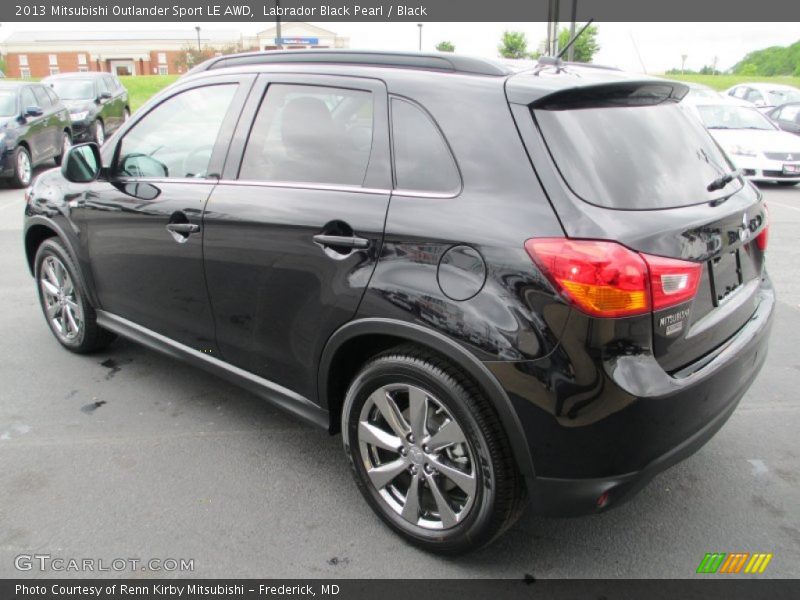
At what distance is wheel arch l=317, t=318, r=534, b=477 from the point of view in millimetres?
2201

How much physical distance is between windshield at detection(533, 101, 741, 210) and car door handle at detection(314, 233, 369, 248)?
75cm

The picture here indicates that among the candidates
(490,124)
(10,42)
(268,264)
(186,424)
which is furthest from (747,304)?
(10,42)

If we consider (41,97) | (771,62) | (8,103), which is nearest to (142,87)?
(41,97)

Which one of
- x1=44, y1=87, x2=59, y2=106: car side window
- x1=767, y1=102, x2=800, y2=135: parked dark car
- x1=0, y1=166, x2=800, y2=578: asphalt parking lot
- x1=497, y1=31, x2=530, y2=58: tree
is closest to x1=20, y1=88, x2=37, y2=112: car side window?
x1=44, y1=87, x2=59, y2=106: car side window

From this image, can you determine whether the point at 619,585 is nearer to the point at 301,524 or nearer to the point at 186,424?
the point at 301,524

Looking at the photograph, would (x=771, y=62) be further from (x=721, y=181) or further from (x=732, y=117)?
(x=721, y=181)

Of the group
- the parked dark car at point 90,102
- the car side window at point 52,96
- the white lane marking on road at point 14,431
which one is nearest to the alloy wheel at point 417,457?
the white lane marking on road at point 14,431

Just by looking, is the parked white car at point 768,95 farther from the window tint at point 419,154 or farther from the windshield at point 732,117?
the window tint at point 419,154

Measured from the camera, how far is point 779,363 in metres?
4.33

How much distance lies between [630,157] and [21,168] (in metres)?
11.7

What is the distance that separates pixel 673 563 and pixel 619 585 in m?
0.26

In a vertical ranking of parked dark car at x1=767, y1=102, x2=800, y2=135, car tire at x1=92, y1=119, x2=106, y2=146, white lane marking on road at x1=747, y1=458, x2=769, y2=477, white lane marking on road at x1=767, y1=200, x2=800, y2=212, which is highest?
parked dark car at x1=767, y1=102, x2=800, y2=135

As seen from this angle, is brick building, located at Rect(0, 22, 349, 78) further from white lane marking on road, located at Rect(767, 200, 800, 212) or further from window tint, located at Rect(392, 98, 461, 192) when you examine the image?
window tint, located at Rect(392, 98, 461, 192)

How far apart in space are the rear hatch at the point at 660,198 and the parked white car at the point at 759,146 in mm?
9598
